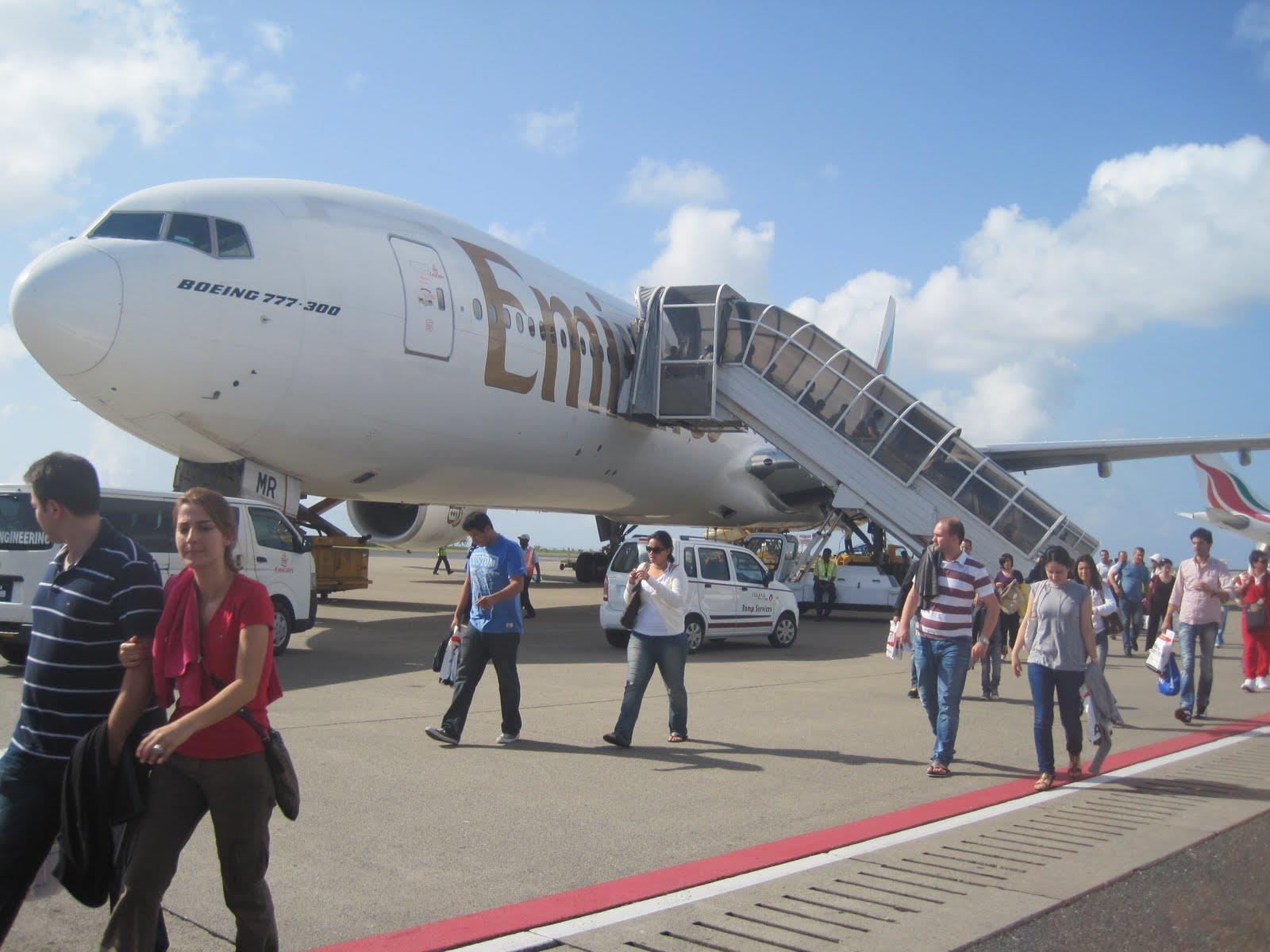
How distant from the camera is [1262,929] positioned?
4.20m

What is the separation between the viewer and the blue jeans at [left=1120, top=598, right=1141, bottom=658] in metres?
17.5

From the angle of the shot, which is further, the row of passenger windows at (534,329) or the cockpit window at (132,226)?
the row of passenger windows at (534,329)

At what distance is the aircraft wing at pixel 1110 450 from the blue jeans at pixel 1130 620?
579 cm

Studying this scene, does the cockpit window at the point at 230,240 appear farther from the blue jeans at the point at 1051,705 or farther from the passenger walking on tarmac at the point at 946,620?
the blue jeans at the point at 1051,705

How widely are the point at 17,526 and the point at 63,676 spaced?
7.89m

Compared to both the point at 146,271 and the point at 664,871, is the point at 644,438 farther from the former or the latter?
the point at 664,871

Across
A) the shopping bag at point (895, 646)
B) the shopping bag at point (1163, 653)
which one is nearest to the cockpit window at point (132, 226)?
the shopping bag at point (895, 646)

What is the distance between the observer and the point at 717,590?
14.8 m

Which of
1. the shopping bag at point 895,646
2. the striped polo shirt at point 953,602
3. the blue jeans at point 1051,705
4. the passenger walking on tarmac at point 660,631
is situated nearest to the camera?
the blue jeans at point 1051,705

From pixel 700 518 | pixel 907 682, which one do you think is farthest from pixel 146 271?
pixel 700 518

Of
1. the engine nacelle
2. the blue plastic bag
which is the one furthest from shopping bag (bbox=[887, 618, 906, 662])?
the engine nacelle

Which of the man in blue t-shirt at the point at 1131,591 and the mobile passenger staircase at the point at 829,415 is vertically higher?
the mobile passenger staircase at the point at 829,415

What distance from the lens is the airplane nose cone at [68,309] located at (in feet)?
32.4

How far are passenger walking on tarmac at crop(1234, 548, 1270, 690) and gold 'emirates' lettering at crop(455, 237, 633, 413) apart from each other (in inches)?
345
